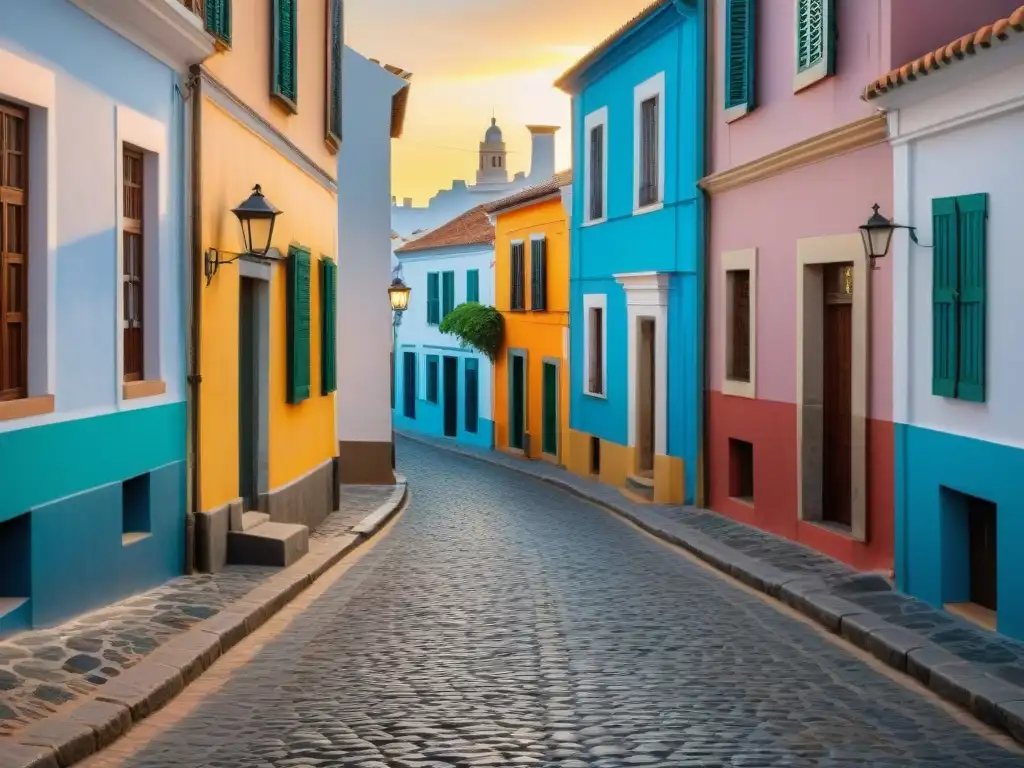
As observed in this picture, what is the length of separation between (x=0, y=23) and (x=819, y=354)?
9.04 meters

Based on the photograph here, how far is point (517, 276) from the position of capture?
35.3 metres

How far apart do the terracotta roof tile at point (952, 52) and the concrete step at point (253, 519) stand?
6520mm

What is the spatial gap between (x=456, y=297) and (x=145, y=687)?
36.3 m

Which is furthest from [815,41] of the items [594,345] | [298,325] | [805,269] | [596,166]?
[594,345]

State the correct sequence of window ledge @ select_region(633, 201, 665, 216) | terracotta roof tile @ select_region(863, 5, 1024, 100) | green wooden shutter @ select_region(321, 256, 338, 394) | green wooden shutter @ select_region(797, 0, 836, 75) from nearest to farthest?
terracotta roof tile @ select_region(863, 5, 1024, 100), green wooden shutter @ select_region(797, 0, 836, 75), green wooden shutter @ select_region(321, 256, 338, 394), window ledge @ select_region(633, 201, 665, 216)

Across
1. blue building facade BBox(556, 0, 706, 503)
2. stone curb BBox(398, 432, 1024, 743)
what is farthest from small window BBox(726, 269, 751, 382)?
stone curb BBox(398, 432, 1024, 743)

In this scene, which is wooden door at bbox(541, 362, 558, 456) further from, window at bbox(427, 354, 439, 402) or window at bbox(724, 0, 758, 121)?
window at bbox(724, 0, 758, 121)

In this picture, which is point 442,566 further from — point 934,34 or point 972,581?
point 934,34

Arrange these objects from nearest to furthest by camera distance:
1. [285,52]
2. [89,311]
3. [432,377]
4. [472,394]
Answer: [89,311] < [285,52] < [472,394] < [432,377]

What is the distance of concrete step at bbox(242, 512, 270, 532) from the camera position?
13133 millimetres

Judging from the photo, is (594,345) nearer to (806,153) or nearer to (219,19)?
(806,153)

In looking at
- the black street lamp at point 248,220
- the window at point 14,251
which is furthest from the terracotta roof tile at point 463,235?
the window at point 14,251

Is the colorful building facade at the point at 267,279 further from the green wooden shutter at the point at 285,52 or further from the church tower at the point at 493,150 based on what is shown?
the church tower at the point at 493,150

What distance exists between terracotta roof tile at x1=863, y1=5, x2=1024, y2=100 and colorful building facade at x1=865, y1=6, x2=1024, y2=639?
0.01 m
